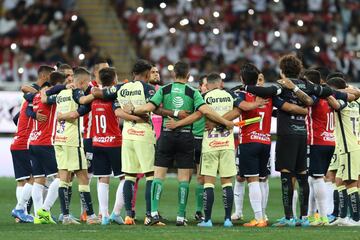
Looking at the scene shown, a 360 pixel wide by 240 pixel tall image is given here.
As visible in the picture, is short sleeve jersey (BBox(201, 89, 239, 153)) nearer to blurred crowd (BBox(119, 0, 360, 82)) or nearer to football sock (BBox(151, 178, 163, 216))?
football sock (BBox(151, 178, 163, 216))

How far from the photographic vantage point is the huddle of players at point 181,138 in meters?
18.0

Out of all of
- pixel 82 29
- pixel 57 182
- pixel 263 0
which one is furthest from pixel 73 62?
pixel 57 182

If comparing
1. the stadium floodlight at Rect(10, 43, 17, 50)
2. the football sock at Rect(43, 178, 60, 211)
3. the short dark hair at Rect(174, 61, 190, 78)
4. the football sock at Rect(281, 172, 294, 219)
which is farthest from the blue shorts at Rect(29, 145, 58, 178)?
the stadium floodlight at Rect(10, 43, 17, 50)

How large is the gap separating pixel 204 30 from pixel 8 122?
7923 mm

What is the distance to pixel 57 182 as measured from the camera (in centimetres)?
1897

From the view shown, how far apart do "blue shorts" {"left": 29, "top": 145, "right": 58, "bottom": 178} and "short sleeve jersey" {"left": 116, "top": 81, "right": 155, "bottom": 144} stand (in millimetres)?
1561

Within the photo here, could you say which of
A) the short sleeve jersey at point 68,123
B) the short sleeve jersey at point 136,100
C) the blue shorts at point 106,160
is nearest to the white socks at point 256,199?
the short sleeve jersey at point 136,100

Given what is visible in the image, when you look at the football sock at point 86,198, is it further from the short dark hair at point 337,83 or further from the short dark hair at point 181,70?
the short dark hair at point 337,83

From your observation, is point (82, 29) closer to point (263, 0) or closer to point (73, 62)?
point (73, 62)

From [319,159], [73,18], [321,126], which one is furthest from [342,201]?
[73,18]

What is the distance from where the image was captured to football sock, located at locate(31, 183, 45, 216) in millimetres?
19031

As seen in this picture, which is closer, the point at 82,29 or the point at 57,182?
the point at 57,182

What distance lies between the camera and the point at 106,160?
18953 millimetres

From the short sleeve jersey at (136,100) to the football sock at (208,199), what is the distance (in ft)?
3.83
